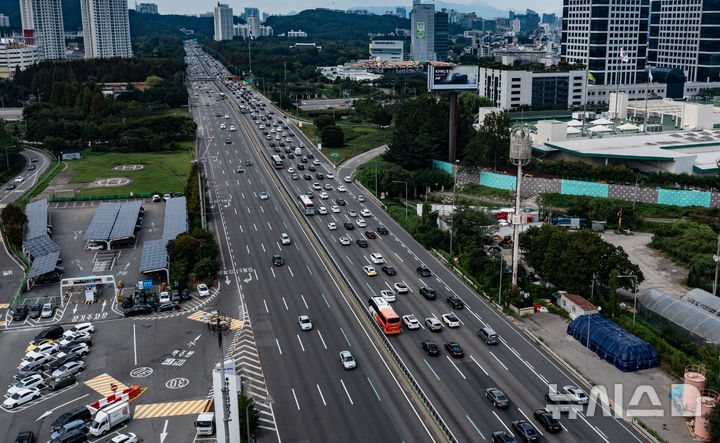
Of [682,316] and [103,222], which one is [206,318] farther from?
[682,316]

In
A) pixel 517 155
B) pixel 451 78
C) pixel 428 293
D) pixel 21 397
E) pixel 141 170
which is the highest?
pixel 451 78

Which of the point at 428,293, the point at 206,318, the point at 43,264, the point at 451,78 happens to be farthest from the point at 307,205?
the point at 206,318

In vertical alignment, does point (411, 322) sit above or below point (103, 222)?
below

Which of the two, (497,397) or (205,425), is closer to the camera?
(205,425)

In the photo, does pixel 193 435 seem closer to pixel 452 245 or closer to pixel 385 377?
pixel 385 377

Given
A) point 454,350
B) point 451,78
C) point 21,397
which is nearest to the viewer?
point 21,397

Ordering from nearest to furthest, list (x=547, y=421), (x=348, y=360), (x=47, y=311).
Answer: (x=547, y=421) < (x=348, y=360) < (x=47, y=311)
